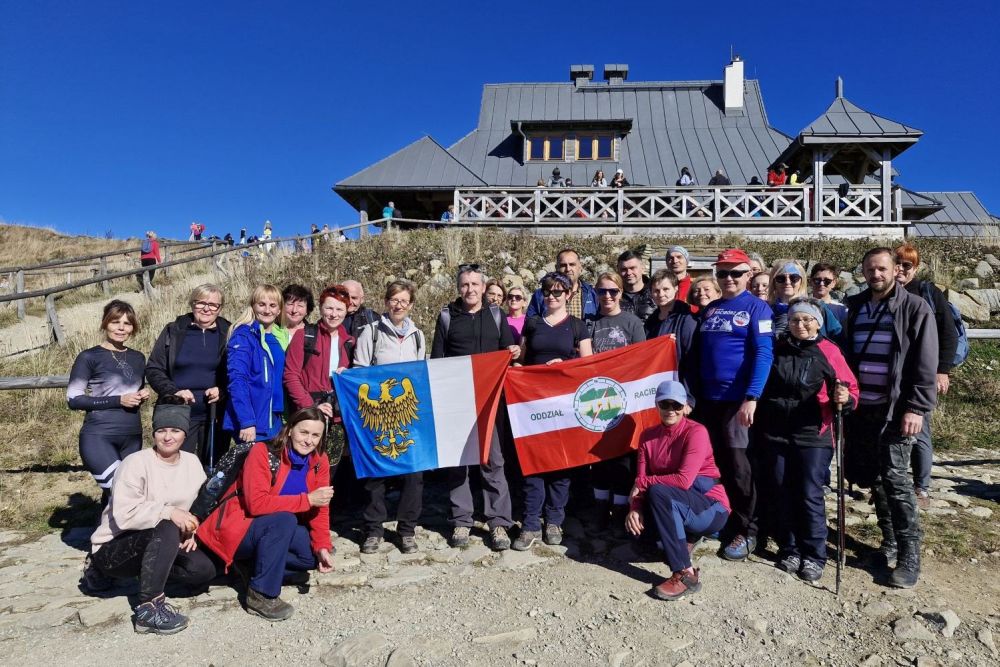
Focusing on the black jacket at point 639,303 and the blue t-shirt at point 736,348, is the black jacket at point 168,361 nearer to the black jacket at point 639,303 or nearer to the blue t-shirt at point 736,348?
the black jacket at point 639,303

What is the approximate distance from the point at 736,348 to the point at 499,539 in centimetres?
220

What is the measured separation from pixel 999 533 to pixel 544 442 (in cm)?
354

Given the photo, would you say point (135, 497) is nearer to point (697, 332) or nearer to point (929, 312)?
point (697, 332)

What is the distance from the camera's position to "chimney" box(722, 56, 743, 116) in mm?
27109

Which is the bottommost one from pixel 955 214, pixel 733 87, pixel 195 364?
pixel 195 364

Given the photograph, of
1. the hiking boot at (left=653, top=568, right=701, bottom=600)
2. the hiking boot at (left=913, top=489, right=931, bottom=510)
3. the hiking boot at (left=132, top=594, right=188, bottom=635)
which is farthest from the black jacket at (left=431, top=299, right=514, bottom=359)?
the hiking boot at (left=913, top=489, right=931, bottom=510)

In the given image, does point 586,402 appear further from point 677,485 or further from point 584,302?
point 584,302

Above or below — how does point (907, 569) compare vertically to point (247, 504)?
below

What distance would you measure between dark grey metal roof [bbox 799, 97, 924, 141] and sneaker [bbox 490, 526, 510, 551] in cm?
1601

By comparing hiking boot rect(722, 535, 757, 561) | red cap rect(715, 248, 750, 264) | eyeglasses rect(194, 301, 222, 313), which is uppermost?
red cap rect(715, 248, 750, 264)

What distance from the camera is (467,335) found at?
4785 millimetres

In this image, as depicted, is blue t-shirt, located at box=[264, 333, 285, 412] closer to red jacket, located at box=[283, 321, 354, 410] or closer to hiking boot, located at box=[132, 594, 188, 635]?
red jacket, located at box=[283, 321, 354, 410]

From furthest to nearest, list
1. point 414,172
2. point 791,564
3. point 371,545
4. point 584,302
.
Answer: point 414,172
point 584,302
point 371,545
point 791,564

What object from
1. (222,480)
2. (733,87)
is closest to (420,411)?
(222,480)
